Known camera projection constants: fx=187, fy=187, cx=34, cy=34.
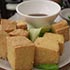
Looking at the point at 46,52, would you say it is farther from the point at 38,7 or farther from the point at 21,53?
the point at 38,7

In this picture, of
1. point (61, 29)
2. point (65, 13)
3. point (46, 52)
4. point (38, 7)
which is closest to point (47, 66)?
point (46, 52)

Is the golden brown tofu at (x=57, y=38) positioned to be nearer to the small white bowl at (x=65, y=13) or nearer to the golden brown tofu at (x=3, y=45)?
the golden brown tofu at (x=3, y=45)

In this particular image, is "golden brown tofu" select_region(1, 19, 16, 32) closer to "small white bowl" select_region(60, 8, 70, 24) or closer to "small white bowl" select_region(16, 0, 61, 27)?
"small white bowl" select_region(16, 0, 61, 27)

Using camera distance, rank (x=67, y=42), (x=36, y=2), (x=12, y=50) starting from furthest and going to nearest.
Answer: (x=36, y=2), (x=67, y=42), (x=12, y=50)

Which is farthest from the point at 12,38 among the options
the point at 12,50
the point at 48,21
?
the point at 48,21

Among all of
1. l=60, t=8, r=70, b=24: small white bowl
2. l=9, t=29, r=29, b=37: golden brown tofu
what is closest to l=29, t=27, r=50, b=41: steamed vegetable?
l=9, t=29, r=29, b=37: golden brown tofu

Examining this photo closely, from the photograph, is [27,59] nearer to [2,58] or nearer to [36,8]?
[2,58]
